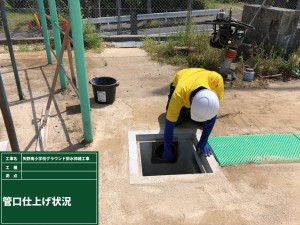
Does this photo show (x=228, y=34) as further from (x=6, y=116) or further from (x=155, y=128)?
(x=6, y=116)

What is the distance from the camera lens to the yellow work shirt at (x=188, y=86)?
328 cm

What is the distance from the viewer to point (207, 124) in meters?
3.49

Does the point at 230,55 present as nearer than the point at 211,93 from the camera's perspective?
No

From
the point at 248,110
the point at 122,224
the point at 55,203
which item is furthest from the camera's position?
the point at 248,110

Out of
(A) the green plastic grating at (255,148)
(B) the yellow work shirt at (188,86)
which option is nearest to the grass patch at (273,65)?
(A) the green plastic grating at (255,148)

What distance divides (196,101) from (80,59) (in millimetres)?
1403

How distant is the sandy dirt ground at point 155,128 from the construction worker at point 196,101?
1.77ft

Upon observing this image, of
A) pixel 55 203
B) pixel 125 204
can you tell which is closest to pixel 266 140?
pixel 125 204

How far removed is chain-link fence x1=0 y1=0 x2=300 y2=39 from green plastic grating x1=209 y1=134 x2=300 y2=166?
6666 millimetres

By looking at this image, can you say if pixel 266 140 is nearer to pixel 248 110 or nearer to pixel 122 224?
pixel 248 110

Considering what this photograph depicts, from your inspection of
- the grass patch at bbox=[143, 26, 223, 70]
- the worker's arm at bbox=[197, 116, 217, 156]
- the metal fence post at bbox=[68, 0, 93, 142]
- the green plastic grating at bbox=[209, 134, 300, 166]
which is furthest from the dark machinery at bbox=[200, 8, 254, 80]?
the metal fence post at bbox=[68, 0, 93, 142]

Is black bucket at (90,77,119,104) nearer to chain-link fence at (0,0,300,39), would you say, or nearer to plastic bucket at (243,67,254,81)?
plastic bucket at (243,67,254,81)

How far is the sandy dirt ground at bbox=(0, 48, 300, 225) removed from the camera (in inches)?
113

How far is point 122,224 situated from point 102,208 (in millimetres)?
286
